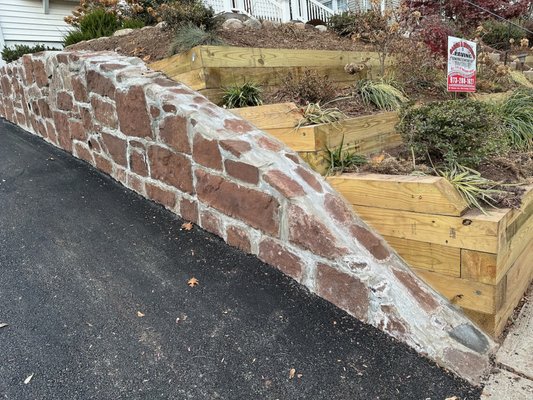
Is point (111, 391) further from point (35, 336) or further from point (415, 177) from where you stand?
point (415, 177)

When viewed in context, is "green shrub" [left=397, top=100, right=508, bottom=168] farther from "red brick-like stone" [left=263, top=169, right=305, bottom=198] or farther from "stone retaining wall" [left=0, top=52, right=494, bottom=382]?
"red brick-like stone" [left=263, top=169, right=305, bottom=198]

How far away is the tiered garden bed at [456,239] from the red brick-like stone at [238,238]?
77cm

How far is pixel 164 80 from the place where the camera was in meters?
3.18

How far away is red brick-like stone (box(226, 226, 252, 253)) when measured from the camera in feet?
8.48

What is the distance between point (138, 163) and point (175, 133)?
2.10ft

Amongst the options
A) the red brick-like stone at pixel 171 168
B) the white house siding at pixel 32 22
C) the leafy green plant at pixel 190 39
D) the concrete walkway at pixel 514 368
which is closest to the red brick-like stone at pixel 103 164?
the red brick-like stone at pixel 171 168

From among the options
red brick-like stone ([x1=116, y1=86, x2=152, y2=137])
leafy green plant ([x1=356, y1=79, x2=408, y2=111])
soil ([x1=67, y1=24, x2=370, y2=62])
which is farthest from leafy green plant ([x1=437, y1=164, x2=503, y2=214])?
soil ([x1=67, y1=24, x2=370, y2=62])

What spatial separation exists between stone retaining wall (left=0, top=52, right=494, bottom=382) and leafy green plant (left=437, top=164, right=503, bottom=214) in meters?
0.52

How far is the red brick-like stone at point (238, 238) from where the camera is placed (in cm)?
259

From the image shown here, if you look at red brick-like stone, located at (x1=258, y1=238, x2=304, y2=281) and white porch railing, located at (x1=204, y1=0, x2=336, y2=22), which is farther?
white porch railing, located at (x1=204, y1=0, x2=336, y2=22)

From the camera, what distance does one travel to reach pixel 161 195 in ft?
10.5

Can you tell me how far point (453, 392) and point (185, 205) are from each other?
2.06m

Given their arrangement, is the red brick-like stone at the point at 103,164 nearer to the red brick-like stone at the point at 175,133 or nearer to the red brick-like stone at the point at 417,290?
the red brick-like stone at the point at 175,133

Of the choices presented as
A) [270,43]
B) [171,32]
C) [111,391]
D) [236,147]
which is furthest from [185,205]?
[270,43]
